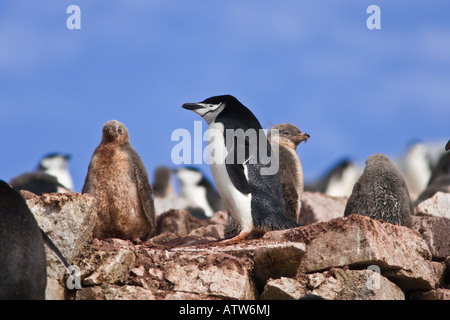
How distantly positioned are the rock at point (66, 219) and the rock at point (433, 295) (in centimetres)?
310

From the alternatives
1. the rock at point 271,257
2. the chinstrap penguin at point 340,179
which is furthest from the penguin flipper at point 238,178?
the chinstrap penguin at point 340,179

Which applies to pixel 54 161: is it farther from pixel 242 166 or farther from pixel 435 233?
pixel 435 233

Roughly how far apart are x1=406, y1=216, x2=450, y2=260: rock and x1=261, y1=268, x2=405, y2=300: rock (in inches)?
52.3

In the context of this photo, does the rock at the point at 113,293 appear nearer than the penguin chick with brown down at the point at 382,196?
Yes

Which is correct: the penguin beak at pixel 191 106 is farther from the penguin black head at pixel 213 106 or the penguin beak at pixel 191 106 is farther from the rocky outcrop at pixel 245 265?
the rocky outcrop at pixel 245 265

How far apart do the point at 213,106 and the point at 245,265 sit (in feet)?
7.08

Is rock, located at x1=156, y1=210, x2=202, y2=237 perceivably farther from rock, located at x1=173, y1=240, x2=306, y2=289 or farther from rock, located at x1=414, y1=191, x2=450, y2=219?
rock, located at x1=173, y1=240, x2=306, y2=289

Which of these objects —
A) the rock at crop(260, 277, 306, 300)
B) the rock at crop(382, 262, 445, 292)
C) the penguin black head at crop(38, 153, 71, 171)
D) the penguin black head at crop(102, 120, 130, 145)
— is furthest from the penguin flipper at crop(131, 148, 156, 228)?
the penguin black head at crop(38, 153, 71, 171)

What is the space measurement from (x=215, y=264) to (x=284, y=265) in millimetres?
603

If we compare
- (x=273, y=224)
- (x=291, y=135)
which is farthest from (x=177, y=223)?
(x=273, y=224)

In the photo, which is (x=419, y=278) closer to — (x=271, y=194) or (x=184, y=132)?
(x=271, y=194)

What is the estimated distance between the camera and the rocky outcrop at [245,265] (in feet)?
21.9

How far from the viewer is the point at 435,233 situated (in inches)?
321

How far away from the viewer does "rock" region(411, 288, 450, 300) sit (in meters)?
7.26
